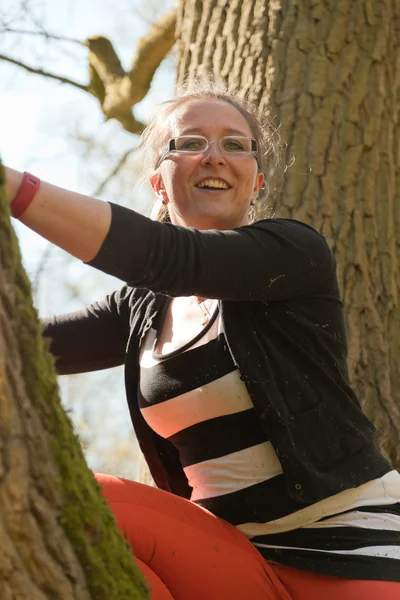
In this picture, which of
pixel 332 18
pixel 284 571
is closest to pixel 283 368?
pixel 284 571

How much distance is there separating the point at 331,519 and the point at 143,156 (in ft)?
4.19

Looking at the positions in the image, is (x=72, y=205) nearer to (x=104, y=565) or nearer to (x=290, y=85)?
(x=104, y=565)

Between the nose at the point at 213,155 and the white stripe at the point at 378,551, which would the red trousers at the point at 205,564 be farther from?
the nose at the point at 213,155

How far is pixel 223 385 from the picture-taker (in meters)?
2.12

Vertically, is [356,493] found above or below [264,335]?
below

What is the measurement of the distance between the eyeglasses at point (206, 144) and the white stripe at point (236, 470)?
2.72 ft

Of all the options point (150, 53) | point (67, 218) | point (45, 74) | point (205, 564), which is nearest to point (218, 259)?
point (67, 218)

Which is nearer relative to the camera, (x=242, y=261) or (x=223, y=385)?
(x=242, y=261)

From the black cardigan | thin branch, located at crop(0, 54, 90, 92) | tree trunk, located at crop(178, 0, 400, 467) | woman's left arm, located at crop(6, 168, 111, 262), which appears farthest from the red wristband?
thin branch, located at crop(0, 54, 90, 92)

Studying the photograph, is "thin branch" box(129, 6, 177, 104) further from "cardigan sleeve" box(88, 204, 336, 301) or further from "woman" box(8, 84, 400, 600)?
"cardigan sleeve" box(88, 204, 336, 301)

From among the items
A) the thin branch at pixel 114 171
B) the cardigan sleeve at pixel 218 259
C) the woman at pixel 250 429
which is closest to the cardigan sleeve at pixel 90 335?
the woman at pixel 250 429

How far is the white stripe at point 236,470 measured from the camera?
209cm

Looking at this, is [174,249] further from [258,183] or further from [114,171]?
[114,171]

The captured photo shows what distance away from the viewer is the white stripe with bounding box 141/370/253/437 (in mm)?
2105
